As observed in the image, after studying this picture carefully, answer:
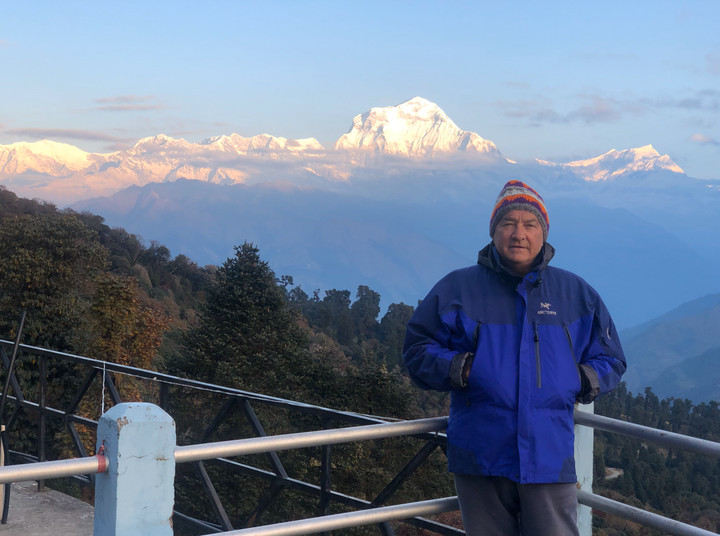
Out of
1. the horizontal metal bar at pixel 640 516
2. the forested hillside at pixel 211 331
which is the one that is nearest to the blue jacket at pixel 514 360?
the horizontal metal bar at pixel 640 516

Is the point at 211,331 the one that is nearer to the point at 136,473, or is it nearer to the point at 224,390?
the point at 224,390

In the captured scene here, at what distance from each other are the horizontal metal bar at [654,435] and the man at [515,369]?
0.15m

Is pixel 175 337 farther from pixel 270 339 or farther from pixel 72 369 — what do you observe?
pixel 72 369

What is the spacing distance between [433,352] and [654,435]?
0.74m

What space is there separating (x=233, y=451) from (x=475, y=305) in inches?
36.8

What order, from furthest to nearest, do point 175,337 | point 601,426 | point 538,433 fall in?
point 175,337
point 601,426
point 538,433

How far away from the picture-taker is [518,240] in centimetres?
259

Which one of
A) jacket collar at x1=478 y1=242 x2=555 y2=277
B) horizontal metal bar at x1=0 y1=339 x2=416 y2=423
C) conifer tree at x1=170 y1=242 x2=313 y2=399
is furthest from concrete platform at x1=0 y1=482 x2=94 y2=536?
conifer tree at x1=170 y1=242 x2=313 y2=399

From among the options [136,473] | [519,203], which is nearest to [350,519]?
[136,473]

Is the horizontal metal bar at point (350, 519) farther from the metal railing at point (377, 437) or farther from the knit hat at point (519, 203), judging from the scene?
the knit hat at point (519, 203)

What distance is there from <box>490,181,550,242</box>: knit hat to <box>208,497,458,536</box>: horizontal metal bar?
3.34 feet

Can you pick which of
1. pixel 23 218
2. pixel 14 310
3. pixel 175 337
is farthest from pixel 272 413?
pixel 175 337

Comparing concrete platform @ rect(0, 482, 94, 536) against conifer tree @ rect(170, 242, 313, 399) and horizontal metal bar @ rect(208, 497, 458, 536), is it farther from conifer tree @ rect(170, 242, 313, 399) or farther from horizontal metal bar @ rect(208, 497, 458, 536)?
conifer tree @ rect(170, 242, 313, 399)

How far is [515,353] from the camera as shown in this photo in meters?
2.41
